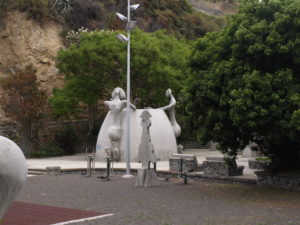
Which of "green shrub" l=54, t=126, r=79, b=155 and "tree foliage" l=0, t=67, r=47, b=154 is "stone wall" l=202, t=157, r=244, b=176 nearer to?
"tree foliage" l=0, t=67, r=47, b=154

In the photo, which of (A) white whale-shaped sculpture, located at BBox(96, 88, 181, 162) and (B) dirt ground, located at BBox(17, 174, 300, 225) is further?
(A) white whale-shaped sculpture, located at BBox(96, 88, 181, 162)

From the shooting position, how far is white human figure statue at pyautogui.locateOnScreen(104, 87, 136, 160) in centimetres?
2509

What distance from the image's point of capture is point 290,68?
1283 centimetres

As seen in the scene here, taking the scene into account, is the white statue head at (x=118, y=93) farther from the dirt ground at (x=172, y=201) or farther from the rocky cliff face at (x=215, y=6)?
the rocky cliff face at (x=215, y=6)

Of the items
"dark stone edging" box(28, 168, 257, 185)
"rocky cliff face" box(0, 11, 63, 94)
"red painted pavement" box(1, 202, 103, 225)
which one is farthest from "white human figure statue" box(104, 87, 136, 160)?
"rocky cliff face" box(0, 11, 63, 94)

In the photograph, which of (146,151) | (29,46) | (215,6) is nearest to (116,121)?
(146,151)

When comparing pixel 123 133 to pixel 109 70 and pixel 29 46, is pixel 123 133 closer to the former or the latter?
pixel 109 70

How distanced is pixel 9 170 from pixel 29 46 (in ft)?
126

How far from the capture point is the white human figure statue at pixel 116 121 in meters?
25.1

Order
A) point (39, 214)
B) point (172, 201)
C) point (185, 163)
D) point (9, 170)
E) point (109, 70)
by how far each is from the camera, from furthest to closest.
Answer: point (109, 70) < point (185, 163) < point (172, 201) < point (39, 214) < point (9, 170)

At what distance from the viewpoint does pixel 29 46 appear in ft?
141

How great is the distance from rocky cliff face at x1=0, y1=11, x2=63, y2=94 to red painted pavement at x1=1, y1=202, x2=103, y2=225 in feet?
103

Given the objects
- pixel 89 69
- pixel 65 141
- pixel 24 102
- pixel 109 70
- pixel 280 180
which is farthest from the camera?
pixel 65 141

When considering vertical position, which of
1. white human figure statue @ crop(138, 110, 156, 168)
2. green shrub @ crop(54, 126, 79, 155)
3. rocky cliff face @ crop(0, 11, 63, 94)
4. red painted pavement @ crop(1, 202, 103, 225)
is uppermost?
rocky cliff face @ crop(0, 11, 63, 94)
